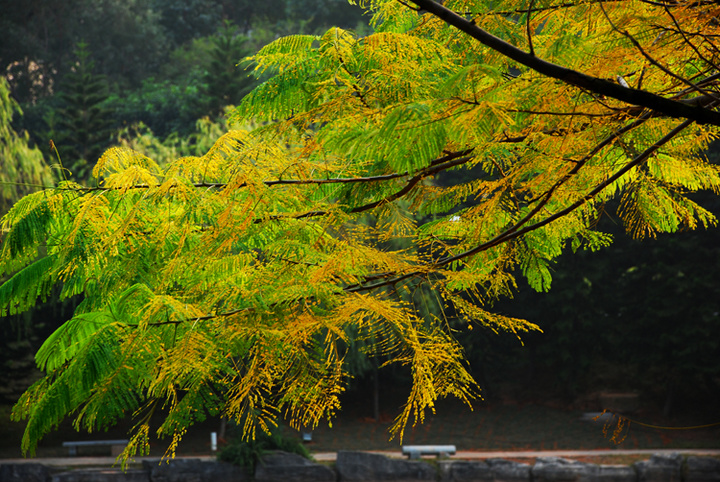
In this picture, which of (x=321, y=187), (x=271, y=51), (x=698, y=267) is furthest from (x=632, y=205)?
(x=698, y=267)

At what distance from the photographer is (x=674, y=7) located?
2.53 metres

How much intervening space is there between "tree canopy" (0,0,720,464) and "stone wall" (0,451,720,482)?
35.5 ft

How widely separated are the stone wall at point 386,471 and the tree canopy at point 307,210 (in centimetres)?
1082

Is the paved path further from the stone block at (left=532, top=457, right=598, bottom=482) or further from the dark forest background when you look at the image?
the dark forest background

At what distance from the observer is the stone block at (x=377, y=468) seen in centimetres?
1349

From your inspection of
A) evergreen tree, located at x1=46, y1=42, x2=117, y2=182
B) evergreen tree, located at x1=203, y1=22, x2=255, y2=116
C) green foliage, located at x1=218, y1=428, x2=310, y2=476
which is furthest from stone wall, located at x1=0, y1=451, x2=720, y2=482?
evergreen tree, located at x1=203, y1=22, x2=255, y2=116

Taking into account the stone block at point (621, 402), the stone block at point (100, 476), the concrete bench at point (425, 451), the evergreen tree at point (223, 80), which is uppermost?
the evergreen tree at point (223, 80)

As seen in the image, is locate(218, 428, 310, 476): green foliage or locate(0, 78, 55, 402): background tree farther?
locate(0, 78, 55, 402): background tree

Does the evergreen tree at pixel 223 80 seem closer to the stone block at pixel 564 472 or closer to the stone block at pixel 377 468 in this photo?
the stone block at pixel 377 468

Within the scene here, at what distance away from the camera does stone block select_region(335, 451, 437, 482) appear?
13.5m

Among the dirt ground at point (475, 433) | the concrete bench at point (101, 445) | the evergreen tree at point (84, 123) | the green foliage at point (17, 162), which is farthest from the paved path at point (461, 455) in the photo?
the evergreen tree at point (84, 123)

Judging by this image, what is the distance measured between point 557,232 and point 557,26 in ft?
4.26

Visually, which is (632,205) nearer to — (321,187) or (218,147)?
(321,187)

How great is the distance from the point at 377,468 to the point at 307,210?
11.5 meters
